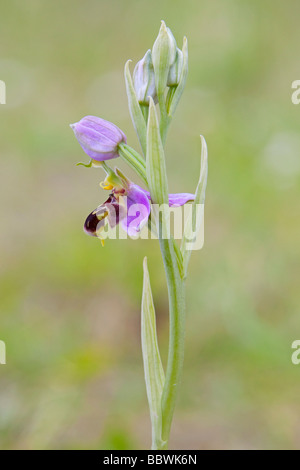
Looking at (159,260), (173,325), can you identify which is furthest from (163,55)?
(159,260)

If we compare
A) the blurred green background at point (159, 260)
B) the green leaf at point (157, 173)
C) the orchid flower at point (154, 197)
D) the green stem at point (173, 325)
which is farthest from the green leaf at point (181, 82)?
the blurred green background at point (159, 260)

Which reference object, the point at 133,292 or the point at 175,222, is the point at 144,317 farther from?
the point at 133,292

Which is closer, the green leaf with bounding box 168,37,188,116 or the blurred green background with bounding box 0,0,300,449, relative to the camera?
the green leaf with bounding box 168,37,188,116

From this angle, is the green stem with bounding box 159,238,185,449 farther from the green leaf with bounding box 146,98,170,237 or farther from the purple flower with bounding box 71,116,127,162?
the purple flower with bounding box 71,116,127,162

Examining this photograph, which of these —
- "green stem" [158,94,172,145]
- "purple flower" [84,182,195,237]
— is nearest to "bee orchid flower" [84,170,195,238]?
"purple flower" [84,182,195,237]

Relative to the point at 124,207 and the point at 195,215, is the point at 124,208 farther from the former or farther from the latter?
the point at 195,215

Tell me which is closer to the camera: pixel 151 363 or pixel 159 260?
pixel 151 363
